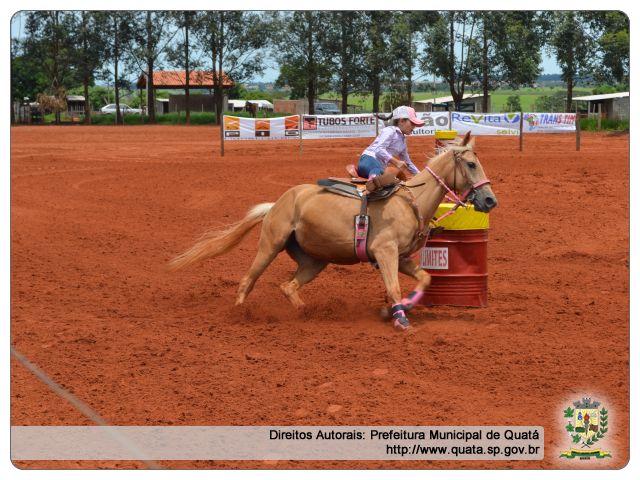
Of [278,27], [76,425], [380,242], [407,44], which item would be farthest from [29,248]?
[278,27]

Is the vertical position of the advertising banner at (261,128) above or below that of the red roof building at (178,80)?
below

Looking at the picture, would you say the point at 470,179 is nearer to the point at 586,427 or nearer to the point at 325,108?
the point at 586,427

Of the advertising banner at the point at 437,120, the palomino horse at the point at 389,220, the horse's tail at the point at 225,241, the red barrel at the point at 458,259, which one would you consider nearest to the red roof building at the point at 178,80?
the advertising banner at the point at 437,120

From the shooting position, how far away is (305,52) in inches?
1699

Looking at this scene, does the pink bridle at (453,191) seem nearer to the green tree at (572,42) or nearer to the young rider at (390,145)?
the young rider at (390,145)

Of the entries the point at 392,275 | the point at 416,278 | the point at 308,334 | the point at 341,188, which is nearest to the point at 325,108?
the point at 341,188

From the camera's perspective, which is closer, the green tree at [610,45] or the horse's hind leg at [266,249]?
the horse's hind leg at [266,249]

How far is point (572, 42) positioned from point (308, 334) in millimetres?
31595

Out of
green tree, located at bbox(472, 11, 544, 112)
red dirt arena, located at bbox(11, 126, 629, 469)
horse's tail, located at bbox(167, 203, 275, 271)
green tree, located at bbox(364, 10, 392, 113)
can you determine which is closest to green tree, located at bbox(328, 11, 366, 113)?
green tree, located at bbox(364, 10, 392, 113)

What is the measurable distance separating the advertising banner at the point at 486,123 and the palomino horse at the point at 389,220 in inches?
749

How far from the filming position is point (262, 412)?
21.8ft

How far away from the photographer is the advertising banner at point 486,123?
28047 mm

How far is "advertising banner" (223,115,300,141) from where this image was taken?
27.9 metres

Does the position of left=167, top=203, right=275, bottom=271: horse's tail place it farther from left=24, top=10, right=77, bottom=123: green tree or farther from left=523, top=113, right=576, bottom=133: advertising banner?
left=24, top=10, right=77, bottom=123: green tree
